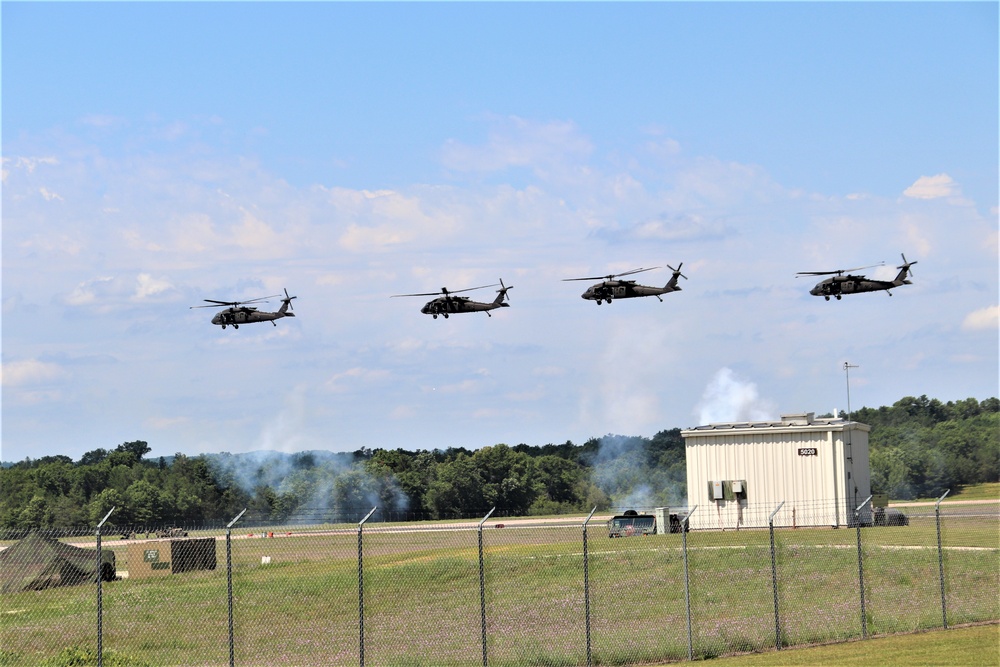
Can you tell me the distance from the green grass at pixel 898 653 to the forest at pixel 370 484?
58915 mm

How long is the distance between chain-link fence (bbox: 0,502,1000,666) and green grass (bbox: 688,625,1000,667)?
689 mm

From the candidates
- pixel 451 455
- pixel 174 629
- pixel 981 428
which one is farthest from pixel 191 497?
pixel 981 428

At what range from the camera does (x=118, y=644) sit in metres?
27.3

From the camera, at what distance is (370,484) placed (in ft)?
342

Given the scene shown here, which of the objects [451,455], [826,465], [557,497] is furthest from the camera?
[451,455]

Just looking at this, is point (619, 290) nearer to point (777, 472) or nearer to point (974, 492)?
→ point (777, 472)

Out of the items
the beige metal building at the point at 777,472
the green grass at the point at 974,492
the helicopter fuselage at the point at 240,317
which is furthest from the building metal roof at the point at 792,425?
the green grass at the point at 974,492

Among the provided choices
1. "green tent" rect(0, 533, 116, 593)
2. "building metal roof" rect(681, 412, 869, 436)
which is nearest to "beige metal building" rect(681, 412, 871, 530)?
"building metal roof" rect(681, 412, 869, 436)

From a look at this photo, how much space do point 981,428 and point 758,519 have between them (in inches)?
4423

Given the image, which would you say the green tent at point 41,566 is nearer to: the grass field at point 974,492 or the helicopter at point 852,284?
the helicopter at point 852,284

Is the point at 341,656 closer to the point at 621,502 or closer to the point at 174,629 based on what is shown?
the point at 174,629

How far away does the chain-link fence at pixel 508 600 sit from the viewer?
81.5 ft

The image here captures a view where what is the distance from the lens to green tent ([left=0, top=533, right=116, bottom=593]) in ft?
120

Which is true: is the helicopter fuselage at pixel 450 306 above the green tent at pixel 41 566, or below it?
above
